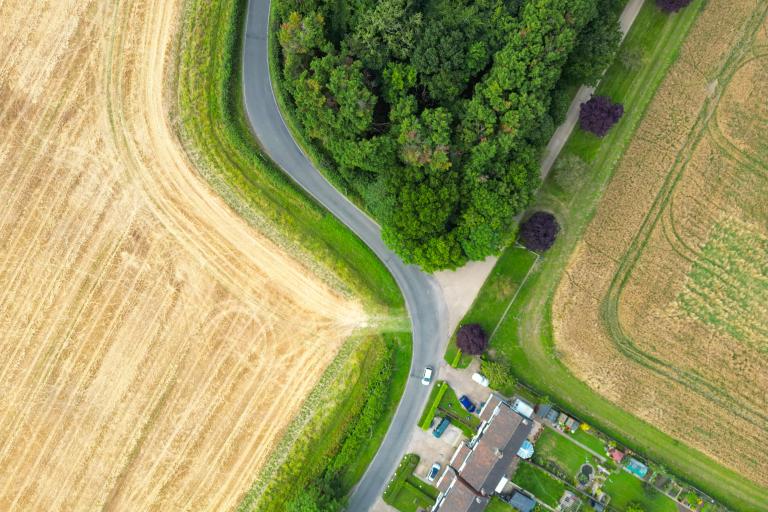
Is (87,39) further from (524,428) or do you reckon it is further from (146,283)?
(524,428)

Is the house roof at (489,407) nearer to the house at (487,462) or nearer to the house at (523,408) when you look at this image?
the house at (487,462)

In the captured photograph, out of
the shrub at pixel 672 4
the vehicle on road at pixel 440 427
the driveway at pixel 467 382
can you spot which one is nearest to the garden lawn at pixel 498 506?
the vehicle on road at pixel 440 427

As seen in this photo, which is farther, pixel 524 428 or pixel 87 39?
pixel 87 39

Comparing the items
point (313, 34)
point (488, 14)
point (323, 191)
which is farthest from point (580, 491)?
point (313, 34)

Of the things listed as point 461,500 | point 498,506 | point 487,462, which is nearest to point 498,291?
point 487,462

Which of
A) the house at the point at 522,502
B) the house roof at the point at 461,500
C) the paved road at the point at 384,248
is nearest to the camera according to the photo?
the house roof at the point at 461,500

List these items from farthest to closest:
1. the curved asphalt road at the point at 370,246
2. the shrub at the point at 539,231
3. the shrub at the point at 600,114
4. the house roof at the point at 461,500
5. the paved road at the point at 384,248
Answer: the curved asphalt road at the point at 370,246 → the paved road at the point at 384,248 → the shrub at the point at 600,114 → the shrub at the point at 539,231 → the house roof at the point at 461,500
